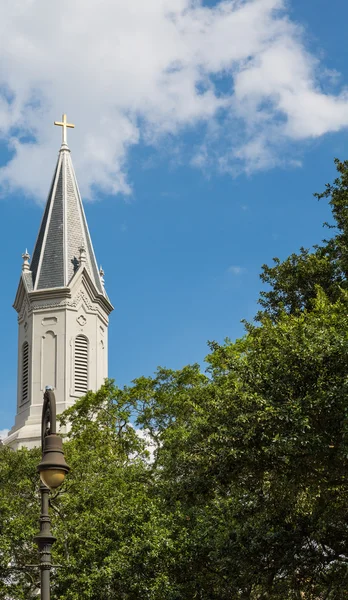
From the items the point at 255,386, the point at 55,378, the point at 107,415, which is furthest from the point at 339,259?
the point at 55,378

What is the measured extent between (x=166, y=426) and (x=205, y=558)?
969 centimetres

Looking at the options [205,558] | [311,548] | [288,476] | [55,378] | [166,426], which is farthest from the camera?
[55,378]

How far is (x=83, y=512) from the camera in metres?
27.7

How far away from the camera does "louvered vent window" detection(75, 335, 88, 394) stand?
48.1m

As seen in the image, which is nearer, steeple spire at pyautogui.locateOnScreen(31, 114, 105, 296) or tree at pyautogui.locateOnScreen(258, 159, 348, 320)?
tree at pyautogui.locateOnScreen(258, 159, 348, 320)

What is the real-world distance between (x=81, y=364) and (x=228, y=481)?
1173 inches

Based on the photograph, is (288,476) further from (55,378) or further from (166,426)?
(55,378)

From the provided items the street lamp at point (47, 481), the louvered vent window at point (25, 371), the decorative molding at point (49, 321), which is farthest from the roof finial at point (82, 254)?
the street lamp at point (47, 481)

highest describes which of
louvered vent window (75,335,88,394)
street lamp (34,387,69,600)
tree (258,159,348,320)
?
louvered vent window (75,335,88,394)

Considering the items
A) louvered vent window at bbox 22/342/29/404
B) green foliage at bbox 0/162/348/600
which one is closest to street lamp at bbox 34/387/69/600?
green foliage at bbox 0/162/348/600

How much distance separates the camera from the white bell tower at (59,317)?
1885 inches

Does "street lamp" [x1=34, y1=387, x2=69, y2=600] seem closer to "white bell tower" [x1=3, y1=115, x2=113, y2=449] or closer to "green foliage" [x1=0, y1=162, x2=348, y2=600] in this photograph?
"green foliage" [x1=0, y1=162, x2=348, y2=600]

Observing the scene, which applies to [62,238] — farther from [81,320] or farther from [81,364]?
[81,364]

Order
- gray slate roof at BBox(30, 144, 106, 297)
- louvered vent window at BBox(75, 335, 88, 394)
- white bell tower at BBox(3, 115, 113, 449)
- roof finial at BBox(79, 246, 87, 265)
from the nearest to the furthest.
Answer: white bell tower at BBox(3, 115, 113, 449)
louvered vent window at BBox(75, 335, 88, 394)
gray slate roof at BBox(30, 144, 106, 297)
roof finial at BBox(79, 246, 87, 265)
